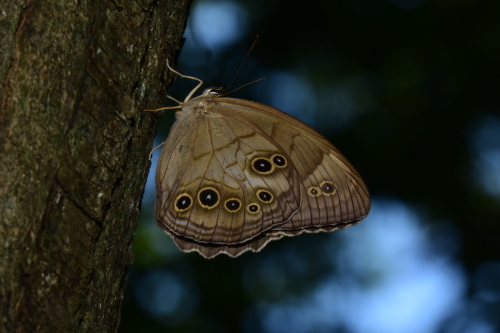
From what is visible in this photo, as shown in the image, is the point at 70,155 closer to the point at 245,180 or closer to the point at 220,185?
the point at 220,185

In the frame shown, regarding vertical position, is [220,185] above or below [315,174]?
below

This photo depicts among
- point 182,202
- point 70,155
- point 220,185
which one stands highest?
point 220,185

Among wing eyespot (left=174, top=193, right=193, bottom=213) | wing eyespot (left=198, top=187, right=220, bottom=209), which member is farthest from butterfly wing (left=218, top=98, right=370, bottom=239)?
wing eyespot (left=174, top=193, right=193, bottom=213)

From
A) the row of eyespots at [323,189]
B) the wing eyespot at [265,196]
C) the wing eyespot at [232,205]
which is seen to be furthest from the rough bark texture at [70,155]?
the row of eyespots at [323,189]

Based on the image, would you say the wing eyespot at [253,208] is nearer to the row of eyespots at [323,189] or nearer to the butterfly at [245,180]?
the butterfly at [245,180]

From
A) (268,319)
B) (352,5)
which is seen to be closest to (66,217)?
(268,319)

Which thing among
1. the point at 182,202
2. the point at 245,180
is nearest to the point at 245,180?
the point at 245,180

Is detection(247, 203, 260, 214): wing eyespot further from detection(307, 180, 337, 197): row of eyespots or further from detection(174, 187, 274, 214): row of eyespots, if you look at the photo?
detection(307, 180, 337, 197): row of eyespots
